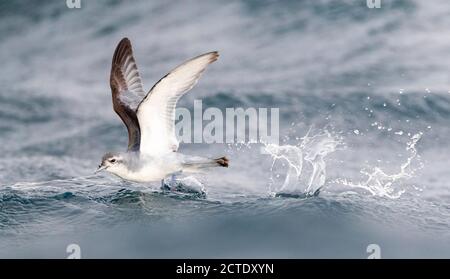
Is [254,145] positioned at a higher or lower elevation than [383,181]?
higher

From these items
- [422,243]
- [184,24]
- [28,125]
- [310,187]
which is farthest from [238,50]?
[422,243]

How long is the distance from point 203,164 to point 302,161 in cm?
217

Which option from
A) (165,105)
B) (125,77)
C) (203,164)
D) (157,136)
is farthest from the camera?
(125,77)

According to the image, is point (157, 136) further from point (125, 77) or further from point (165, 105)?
point (125, 77)

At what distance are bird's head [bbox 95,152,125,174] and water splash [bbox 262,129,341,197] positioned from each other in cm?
246

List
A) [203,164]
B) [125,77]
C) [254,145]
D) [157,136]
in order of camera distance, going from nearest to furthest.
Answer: [203,164], [157,136], [125,77], [254,145]

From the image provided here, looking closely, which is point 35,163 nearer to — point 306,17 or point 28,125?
point 28,125

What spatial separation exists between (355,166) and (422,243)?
2566 mm

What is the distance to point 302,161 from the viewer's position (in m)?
12.8

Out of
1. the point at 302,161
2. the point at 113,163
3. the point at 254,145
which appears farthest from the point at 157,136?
the point at 254,145

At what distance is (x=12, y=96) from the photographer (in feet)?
56.6

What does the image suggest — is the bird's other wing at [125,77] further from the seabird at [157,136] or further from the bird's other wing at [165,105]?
the bird's other wing at [165,105]

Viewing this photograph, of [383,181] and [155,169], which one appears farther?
[383,181]

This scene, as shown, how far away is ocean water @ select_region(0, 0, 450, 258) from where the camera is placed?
→ 11.6 m
